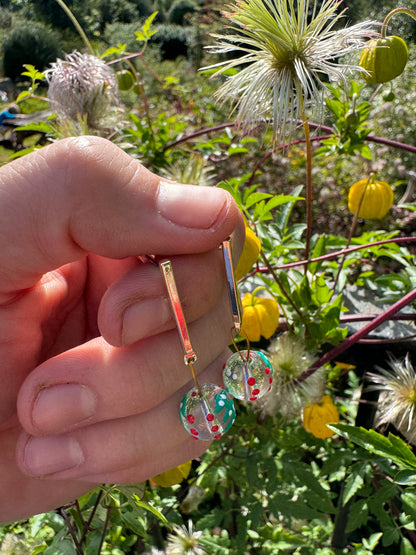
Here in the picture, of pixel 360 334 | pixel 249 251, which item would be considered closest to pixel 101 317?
pixel 249 251

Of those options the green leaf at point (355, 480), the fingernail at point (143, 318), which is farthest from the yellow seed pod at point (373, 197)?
the fingernail at point (143, 318)

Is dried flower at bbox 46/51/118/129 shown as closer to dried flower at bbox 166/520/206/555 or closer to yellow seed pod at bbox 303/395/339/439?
yellow seed pod at bbox 303/395/339/439

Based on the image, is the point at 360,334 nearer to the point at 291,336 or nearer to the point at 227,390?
the point at 291,336

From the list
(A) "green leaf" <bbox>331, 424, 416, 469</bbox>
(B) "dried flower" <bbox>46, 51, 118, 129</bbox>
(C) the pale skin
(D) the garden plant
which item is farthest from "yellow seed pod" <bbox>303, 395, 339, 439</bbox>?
(B) "dried flower" <bbox>46, 51, 118, 129</bbox>

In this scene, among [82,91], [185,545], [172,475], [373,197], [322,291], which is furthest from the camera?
[82,91]

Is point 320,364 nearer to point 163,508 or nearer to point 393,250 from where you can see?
point 393,250

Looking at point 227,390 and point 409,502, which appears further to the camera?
point 409,502

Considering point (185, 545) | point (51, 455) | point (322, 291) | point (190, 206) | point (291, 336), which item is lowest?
point (185, 545)
